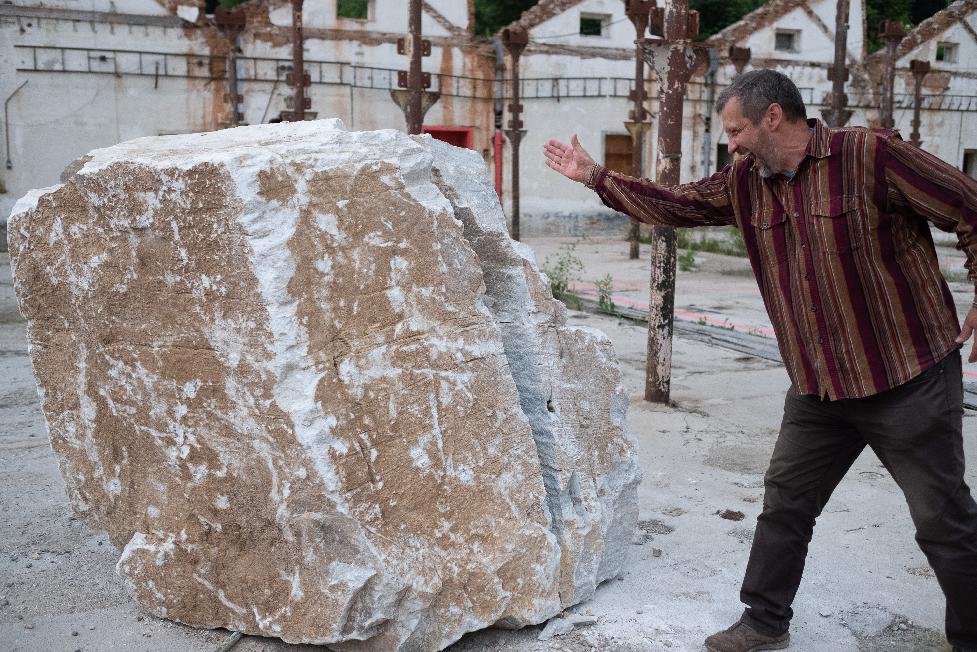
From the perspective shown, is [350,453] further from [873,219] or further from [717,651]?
[873,219]

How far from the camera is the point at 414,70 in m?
9.94

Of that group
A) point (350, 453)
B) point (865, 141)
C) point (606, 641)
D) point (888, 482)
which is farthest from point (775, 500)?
point (888, 482)

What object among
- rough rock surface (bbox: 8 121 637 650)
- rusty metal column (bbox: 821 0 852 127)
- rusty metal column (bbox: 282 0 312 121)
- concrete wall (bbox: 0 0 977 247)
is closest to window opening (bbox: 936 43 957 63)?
concrete wall (bbox: 0 0 977 247)

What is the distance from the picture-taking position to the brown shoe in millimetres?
2613

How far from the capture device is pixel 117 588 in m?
3.04

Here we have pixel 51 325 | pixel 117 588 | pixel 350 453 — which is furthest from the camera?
pixel 117 588

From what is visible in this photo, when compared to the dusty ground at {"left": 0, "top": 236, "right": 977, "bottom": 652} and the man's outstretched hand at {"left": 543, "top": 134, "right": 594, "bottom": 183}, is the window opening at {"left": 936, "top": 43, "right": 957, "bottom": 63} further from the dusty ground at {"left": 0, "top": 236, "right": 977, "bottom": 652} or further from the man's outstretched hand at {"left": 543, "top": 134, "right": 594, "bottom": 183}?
the man's outstretched hand at {"left": 543, "top": 134, "right": 594, "bottom": 183}

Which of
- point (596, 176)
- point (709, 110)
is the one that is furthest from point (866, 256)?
point (709, 110)

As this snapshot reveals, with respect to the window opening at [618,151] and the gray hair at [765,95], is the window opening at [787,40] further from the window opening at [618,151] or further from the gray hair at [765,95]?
the gray hair at [765,95]

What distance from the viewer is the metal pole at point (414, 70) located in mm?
9805

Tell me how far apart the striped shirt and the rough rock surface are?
80 cm

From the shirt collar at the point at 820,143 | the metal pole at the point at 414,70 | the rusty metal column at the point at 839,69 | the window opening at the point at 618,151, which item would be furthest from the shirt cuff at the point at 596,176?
the window opening at the point at 618,151

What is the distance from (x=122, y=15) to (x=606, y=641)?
14.9m

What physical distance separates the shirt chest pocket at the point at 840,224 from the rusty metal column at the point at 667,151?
2.99m
